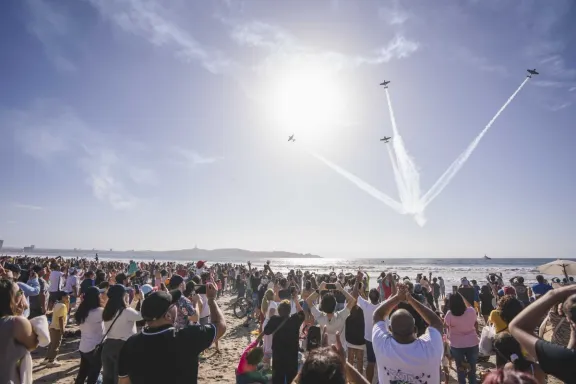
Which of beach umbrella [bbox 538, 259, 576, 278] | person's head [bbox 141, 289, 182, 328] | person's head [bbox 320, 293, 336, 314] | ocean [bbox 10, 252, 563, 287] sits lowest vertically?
ocean [bbox 10, 252, 563, 287]

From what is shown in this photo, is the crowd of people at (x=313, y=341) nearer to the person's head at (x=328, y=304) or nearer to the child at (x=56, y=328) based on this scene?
the person's head at (x=328, y=304)

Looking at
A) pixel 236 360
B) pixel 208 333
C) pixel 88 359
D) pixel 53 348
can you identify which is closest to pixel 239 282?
pixel 236 360

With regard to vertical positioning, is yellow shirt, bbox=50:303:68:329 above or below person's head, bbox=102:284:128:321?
below

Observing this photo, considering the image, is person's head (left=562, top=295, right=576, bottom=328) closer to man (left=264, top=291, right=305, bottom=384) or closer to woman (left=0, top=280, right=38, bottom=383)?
man (left=264, top=291, right=305, bottom=384)

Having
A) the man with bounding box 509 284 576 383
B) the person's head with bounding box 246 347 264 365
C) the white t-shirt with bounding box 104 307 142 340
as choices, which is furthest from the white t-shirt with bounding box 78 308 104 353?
the man with bounding box 509 284 576 383

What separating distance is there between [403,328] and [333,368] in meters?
1.29

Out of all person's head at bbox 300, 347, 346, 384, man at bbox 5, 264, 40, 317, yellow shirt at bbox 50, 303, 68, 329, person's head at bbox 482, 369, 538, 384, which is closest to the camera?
person's head at bbox 482, 369, 538, 384

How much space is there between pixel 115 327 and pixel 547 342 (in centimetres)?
554

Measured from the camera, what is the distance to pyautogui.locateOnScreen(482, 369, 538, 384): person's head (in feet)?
5.39

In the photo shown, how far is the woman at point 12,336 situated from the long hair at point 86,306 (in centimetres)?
286

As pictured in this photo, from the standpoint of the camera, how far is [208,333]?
3.00 m

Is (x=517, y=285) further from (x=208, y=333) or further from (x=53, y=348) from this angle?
(x=53, y=348)

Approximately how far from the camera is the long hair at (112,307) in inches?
198

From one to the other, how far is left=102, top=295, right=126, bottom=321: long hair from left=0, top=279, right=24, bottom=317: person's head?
227cm
